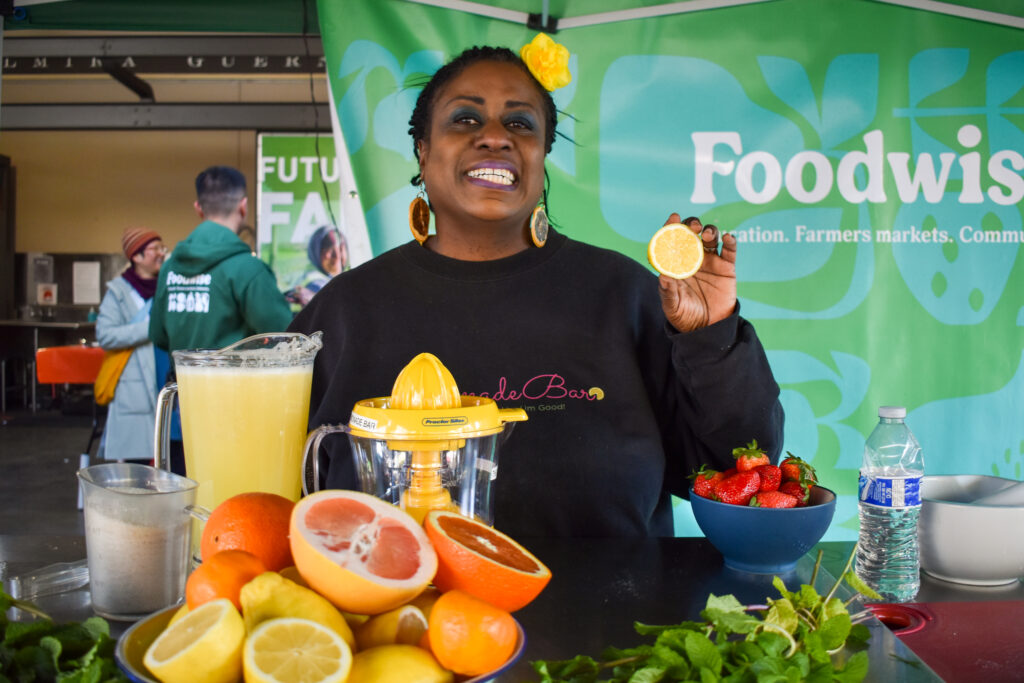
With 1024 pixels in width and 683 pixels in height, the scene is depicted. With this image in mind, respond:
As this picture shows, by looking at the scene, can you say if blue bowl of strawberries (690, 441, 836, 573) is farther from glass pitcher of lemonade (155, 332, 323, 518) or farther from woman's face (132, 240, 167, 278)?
woman's face (132, 240, 167, 278)

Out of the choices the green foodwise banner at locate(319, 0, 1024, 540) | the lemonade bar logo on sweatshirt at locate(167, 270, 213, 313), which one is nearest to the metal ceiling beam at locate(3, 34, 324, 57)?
the lemonade bar logo on sweatshirt at locate(167, 270, 213, 313)

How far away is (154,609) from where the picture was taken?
0.98 meters

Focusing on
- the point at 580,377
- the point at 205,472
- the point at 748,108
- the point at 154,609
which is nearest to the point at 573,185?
the point at 748,108

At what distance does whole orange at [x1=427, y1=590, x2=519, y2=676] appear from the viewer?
62 cm

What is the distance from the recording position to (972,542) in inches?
46.7

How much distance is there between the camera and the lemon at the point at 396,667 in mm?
598

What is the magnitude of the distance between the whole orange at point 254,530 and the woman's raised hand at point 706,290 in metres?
0.74

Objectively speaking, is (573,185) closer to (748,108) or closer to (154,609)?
(748,108)

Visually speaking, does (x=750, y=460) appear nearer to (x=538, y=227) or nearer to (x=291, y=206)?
(x=538, y=227)

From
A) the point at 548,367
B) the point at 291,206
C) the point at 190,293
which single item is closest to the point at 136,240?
the point at 190,293

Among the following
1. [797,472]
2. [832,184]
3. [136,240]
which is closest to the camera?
[797,472]

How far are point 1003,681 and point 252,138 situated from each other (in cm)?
1025

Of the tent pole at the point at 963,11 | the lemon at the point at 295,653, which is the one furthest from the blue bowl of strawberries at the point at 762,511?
the tent pole at the point at 963,11

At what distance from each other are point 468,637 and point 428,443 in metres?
0.41
